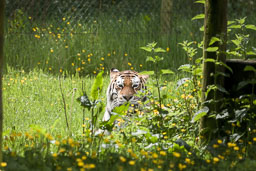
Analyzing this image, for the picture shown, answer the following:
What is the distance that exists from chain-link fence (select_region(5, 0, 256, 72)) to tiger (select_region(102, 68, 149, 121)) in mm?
2690

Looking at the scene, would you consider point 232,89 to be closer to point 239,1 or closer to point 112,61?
point 112,61

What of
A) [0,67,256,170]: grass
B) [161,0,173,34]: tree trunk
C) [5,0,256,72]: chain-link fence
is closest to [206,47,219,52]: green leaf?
[0,67,256,170]: grass

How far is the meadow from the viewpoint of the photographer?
3.33m

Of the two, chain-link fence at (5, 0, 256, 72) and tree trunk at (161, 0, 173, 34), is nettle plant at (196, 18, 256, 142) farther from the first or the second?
tree trunk at (161, 0, 173, 34)

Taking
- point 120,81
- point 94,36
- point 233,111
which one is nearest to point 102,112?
point 120,81

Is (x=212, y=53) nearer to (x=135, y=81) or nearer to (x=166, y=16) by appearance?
(x=135, y=81)

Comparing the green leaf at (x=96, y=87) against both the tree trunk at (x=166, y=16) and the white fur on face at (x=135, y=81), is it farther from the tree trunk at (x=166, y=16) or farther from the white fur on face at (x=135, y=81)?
the tree trunk at (x=166, y=16)

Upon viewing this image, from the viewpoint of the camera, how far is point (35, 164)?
3.04m

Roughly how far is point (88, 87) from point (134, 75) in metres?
1.83

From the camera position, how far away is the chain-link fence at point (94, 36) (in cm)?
834

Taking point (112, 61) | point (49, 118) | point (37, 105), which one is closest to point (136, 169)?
point (49, 118)

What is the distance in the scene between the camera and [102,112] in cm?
547

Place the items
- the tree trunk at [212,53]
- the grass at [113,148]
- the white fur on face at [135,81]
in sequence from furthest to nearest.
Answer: the white fur on face at [135,81] < the tree trunk at [212,53] < the grass at [113,148]

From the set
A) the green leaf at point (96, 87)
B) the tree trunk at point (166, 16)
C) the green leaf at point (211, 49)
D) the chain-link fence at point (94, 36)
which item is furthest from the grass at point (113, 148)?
the tree trunk at point (166, 16)
